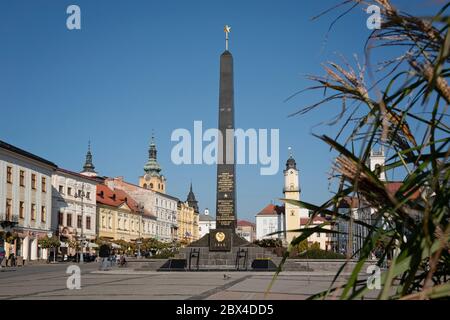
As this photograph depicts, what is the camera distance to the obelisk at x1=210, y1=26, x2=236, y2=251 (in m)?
27.4

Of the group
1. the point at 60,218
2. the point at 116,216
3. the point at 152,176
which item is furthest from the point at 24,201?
the point at 152,176

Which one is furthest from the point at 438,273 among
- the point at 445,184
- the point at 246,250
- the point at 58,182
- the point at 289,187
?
the point at 289,187

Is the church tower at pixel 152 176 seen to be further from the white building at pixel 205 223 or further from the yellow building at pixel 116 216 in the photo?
the white building at pixel 205 223

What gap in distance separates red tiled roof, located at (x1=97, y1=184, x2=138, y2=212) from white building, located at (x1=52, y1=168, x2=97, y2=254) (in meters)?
5.05

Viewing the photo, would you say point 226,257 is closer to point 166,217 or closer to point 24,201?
point 24,201

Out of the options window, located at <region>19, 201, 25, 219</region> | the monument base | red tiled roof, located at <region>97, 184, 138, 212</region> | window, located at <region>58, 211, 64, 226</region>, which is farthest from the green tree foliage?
red tiled roof, located at <region>97, 184, 138, 212</region>

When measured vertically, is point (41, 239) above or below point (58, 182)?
below

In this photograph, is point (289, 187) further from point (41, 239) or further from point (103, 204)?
point (41, 239)

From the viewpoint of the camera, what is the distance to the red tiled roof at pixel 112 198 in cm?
6812

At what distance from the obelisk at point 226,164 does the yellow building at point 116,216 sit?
37.0 metres

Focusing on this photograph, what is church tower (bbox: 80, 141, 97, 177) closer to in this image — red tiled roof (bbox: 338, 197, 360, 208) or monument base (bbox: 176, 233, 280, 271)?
monument base (bbox: 176, 233, 280, 271)
